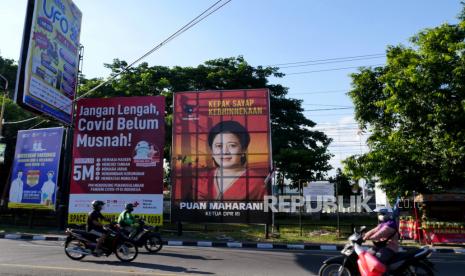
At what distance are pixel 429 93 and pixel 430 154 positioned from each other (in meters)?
2.43

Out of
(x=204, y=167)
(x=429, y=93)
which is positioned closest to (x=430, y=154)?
(x=429, y=93)

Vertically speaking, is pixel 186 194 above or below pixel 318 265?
above

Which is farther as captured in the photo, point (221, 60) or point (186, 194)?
point (221, 60)

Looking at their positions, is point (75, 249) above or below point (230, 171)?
below

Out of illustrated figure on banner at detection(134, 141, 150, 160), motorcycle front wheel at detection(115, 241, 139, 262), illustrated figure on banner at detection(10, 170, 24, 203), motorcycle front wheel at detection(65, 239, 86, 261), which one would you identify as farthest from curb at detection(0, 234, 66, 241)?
motorcycle front wheel at detection(115, 241, 139, 262)

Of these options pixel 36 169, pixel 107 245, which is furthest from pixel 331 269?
pixel 36 169

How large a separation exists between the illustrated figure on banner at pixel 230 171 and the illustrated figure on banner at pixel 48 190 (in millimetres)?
6987

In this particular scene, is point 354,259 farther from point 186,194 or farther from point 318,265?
point 186,194

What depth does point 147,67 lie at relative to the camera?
28.5m

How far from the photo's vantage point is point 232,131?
56.8ft

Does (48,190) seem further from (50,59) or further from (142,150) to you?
(50,59)

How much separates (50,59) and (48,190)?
19.3ft

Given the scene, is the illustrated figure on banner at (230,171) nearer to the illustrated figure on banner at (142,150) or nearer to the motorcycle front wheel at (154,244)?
the illustrated figure on banner at (142,150)

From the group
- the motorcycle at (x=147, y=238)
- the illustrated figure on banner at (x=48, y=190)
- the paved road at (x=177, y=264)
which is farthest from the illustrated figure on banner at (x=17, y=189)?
the motorcycle at (x=147, y=238)
